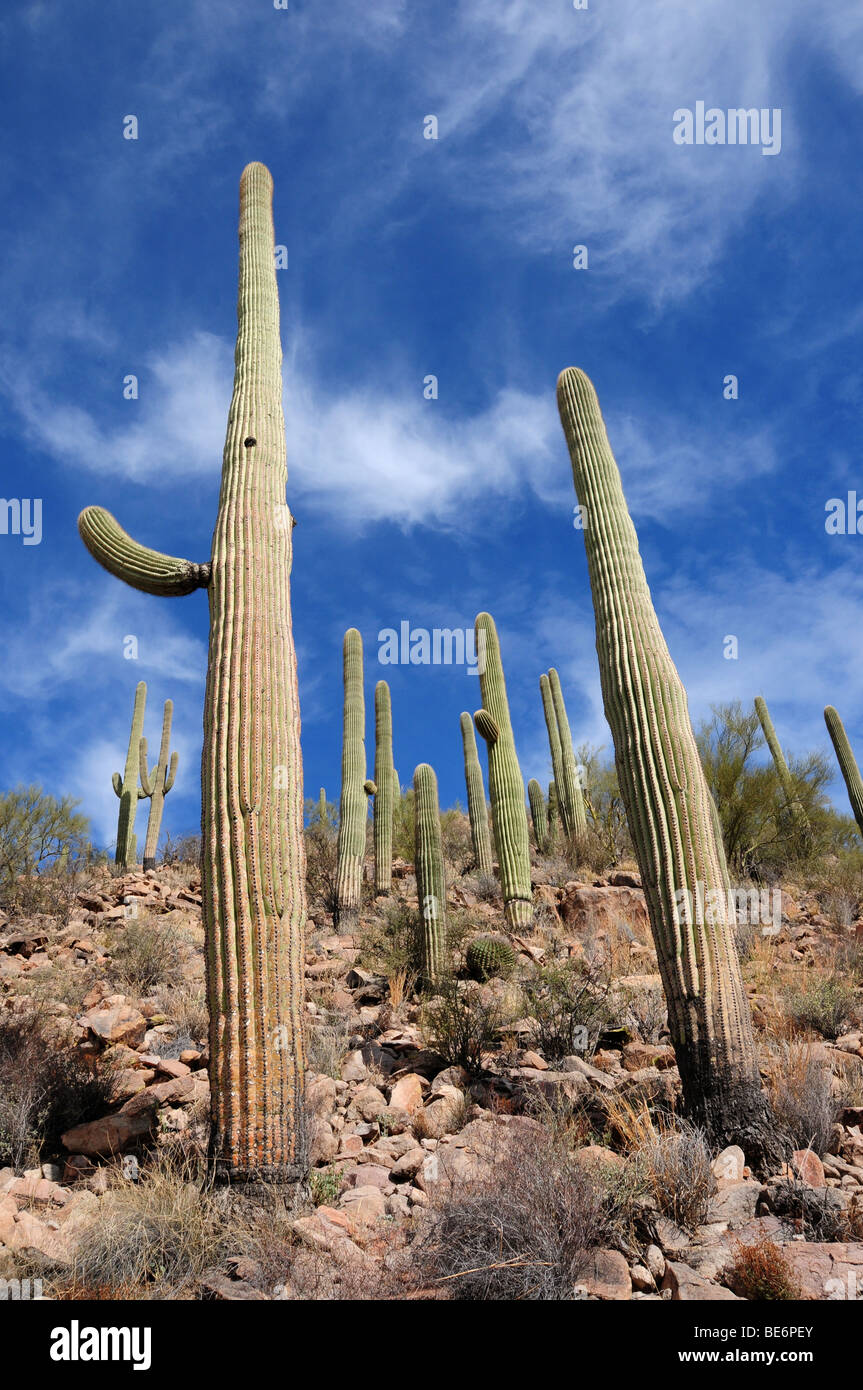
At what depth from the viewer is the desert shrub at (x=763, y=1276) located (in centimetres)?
327

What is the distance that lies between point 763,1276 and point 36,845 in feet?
55.7

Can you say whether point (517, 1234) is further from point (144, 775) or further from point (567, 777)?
point (144, 775)

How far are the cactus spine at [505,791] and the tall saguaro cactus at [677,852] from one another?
5717mm

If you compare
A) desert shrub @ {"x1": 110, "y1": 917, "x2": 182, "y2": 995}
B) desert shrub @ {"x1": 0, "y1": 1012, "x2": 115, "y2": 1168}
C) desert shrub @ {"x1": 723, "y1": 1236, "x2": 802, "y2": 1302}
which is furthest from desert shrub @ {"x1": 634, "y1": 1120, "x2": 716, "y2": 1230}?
desert shrub @ {"x1": 110, "y1": 917, "x2": 182, "y2": 995}

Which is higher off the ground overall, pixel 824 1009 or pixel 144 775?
pixel 144 775

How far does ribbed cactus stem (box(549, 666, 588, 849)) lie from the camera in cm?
1703

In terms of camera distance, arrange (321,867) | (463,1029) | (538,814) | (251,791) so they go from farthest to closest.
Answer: (538,814) → (321,867) → (463,1029) → (251,791)

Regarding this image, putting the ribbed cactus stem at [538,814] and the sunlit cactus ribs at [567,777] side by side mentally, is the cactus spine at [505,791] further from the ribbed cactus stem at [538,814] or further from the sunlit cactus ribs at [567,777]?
the ribbed cactus stem at [538,814]

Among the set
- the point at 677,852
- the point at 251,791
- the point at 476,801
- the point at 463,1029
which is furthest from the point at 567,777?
the point at 251,791

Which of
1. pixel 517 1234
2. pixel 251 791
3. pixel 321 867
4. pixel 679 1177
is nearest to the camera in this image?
pixel 517 1234

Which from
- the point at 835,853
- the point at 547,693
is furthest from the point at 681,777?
the point at 547,693

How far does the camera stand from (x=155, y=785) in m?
18.8

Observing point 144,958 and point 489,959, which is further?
point 489,959

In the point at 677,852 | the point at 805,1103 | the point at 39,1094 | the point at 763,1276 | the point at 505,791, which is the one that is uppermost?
the point at 505,791
